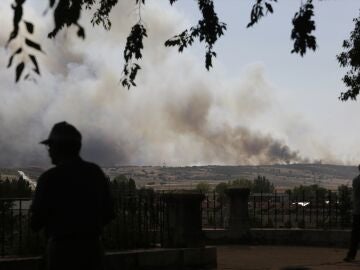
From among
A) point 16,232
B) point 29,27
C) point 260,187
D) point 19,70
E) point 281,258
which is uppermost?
point 29,27

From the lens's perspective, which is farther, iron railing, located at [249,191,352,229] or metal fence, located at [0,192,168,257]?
iron railing, located at [249,191,352,229]

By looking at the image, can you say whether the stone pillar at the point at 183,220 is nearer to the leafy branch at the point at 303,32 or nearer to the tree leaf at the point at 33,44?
the leafy branch at the point at 303,32

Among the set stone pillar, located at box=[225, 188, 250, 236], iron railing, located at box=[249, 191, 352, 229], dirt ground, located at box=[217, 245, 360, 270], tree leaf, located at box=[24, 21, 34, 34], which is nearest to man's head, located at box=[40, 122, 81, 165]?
tree leaf, located at box=[24, 21, 34, 34]

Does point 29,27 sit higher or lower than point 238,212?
higher

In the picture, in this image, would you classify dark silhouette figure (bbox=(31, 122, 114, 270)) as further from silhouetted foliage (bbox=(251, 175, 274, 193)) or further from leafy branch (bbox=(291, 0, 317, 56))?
silhouetted foliage (bbox=(251, 175, 274, 193))

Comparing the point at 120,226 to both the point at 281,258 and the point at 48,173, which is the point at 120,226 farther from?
the point at 48,173

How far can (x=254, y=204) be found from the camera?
752 inches

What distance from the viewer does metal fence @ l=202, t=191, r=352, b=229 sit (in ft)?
59.0

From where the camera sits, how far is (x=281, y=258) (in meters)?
14.2

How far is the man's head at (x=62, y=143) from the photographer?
5.13m

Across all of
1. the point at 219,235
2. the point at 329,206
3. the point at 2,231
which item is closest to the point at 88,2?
the point at 2,231

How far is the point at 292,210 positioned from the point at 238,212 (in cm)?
349

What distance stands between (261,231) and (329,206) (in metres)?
1.90

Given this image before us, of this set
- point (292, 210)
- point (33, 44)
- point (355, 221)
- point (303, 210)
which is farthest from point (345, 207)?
point (33, 44)
